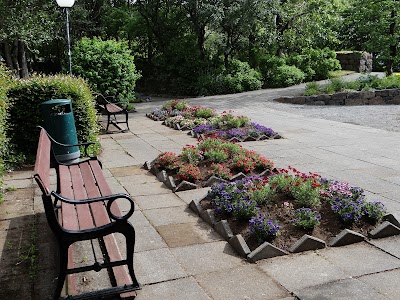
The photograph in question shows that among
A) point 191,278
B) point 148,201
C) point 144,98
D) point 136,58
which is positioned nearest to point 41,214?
point 148,201

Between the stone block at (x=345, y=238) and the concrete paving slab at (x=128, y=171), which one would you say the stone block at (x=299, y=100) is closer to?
the concrete paving slab at (x=128, y=171)

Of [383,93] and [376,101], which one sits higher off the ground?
[383,93]

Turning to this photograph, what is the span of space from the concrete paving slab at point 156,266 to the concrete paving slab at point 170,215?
746mm

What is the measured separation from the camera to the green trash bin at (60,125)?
7512 mm

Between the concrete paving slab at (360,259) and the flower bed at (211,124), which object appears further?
the flower bed at (211,124)

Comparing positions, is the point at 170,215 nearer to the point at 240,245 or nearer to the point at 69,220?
the point at 240,245

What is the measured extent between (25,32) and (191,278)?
1540 cm

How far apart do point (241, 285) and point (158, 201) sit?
7.80ft

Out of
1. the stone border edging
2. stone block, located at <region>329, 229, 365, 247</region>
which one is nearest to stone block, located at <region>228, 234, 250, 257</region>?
the stone border edging

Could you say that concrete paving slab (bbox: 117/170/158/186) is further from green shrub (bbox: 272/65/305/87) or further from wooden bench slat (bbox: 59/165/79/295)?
green shrub (bbox: 272/65/305/87)

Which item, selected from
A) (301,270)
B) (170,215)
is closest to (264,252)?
(301,270)

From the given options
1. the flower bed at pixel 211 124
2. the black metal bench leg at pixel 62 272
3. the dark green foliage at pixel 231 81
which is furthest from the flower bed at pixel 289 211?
the dark green foliage at pixel 231 81

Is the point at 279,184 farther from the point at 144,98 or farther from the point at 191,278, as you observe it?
the point at 144,98

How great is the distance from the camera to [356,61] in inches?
976
